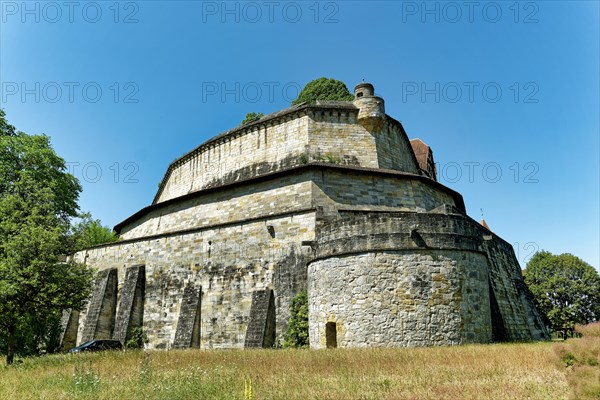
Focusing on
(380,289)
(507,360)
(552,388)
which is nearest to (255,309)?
(380,289)

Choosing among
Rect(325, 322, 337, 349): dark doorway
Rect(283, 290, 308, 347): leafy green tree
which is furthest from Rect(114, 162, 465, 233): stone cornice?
Rect(325, 322, 337, 349): dark doorway

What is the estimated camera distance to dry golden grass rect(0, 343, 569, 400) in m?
7.64

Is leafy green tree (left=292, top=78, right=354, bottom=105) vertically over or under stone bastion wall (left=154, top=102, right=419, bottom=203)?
over

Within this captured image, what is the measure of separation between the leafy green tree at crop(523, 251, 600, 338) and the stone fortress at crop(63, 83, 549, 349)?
18.9 meters

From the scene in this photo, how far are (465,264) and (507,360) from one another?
4.74 m

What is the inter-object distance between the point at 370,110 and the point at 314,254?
12103mm

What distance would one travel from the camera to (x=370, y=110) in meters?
25.2

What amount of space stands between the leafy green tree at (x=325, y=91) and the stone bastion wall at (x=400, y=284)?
59.9ft

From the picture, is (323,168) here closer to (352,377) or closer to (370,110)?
(370,110)

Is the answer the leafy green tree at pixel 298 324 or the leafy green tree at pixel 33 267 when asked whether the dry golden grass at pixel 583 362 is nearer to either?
the leafy green tree at pixel 298 324

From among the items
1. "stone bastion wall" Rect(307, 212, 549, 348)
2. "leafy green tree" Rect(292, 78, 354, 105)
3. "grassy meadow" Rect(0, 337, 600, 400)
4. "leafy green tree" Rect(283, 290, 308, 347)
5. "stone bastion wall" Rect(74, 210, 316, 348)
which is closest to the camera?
"grassy meadow" Rect(0, 337, 600, 400)

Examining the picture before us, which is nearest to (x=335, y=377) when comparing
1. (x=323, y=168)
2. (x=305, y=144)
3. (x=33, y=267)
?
(x=33, y=267)

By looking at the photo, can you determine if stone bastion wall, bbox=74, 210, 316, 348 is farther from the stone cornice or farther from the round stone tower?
the round stone tower

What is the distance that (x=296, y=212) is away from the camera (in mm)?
20219
